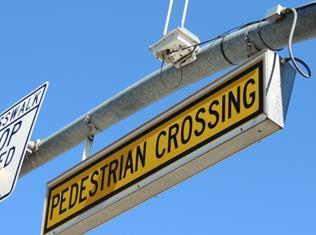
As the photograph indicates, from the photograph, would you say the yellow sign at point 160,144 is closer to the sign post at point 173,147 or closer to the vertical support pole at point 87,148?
the sign post at point 173,147

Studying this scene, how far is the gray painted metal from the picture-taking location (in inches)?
166

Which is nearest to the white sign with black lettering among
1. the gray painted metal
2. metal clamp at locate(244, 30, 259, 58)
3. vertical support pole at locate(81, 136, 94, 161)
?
the gray painted metal

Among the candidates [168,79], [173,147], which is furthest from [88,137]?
[173,147]

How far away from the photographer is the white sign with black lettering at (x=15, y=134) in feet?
17.0

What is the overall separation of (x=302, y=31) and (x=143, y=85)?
125cm

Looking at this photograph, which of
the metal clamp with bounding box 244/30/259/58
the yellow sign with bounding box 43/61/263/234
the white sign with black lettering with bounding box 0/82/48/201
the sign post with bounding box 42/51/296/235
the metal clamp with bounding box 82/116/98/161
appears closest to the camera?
the sign post with bounding box 42/51/296/235

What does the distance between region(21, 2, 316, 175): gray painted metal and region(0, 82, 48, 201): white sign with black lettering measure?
29 centimetres

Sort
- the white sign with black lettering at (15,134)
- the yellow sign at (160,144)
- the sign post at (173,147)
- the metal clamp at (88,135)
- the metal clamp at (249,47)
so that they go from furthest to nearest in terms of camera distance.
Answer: the metal clamp at (88,135), the white sign with black lettering at (15,134), the metal clamp at (249,47), the yellow sign at (160,144), the sign post at (173,147)

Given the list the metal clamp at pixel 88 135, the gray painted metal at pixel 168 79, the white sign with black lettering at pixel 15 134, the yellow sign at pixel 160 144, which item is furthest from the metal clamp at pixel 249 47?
the white sign with black lettering at pixel 15 134

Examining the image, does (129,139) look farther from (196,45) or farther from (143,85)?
(196,45)

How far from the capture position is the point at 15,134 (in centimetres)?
540

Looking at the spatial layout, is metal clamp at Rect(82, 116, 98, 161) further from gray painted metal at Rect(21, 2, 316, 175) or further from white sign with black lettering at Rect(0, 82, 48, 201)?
white sign with black lettering at Rect(0, 82, 48, 201)

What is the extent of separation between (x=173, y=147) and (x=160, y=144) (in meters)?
0.13

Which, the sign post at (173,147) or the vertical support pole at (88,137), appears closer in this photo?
the sign post at (173,147)
